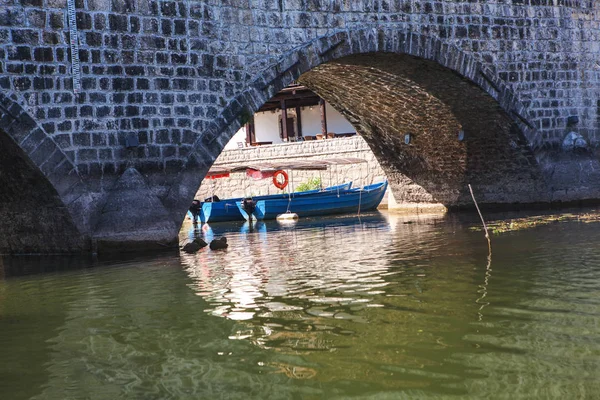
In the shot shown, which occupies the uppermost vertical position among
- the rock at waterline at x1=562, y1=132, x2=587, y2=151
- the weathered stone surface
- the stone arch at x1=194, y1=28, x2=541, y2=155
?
the stone arch at x1=194, y1=28, x2=541, y2=155

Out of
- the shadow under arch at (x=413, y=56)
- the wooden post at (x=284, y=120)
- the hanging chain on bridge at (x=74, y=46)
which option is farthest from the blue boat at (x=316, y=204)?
the hanging chain on bridge at (x=74, y=46)

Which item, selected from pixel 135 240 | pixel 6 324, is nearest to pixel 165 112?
pixel 135 240

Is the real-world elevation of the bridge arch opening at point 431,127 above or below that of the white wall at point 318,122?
below

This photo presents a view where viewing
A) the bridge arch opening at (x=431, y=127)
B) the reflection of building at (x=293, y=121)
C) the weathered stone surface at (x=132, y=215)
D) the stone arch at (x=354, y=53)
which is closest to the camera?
the weathered stone surface at (x=132, y=215)

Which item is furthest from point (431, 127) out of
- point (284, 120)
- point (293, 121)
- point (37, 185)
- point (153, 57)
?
point (293, 121)

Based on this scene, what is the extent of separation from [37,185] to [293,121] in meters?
24.8

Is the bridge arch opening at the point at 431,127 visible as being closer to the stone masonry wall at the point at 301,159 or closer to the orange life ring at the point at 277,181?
the stone masonry wall at the point at 301,159

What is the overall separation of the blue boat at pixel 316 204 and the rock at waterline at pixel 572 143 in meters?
7.47

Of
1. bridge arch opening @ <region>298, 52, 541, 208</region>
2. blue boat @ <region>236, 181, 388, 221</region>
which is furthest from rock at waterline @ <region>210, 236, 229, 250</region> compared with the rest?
blue boat @ <region>236, 181, 388, 221</region>

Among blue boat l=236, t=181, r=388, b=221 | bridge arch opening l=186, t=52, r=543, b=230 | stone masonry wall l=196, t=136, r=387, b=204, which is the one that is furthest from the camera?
stone masonry wall l=196, t=136, r=387, b=204

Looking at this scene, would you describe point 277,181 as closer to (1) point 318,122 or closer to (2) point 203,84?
(1) point 318,122

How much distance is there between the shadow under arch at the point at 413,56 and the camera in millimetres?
12391

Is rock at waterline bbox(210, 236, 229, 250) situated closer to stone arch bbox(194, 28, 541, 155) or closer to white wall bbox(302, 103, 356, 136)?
stone arch bbox(194, 28, 541, 155)

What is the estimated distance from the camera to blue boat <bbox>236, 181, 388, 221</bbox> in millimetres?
23453
